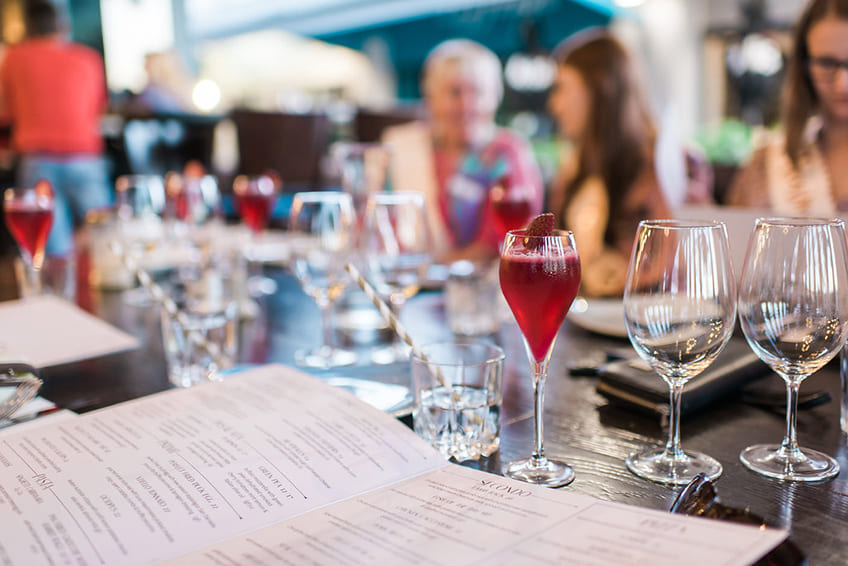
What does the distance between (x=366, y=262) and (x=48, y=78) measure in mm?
3143

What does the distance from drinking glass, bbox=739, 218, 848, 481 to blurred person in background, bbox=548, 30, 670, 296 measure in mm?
1376

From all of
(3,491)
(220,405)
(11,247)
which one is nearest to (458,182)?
(220,405)

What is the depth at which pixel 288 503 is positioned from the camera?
1.91 ft

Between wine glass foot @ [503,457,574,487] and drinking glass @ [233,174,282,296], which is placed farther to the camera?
drinking glass @ [233,174,282,296]

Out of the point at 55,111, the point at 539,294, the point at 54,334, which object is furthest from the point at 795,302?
the point at 55,111

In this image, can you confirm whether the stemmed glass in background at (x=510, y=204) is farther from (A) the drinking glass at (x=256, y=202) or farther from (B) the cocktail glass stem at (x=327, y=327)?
(A) the drinking glass at (x=256, y=202)

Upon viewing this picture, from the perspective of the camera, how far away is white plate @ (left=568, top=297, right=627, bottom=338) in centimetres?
116

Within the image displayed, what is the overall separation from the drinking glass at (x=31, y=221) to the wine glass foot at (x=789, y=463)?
1.23 m

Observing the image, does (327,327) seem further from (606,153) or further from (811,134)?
(811,134)

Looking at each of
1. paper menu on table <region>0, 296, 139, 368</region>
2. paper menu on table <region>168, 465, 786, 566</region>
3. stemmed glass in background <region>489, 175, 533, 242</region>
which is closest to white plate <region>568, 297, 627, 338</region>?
stemmed glass in background <region>489, 175, 533, 242</region>

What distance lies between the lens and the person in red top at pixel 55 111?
352cm

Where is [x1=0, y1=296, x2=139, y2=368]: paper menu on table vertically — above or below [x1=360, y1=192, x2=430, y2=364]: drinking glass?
below

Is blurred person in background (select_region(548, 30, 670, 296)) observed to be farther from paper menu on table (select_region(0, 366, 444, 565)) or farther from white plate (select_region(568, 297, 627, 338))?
paper menu on table (select_region(0, 366, 444, 565))

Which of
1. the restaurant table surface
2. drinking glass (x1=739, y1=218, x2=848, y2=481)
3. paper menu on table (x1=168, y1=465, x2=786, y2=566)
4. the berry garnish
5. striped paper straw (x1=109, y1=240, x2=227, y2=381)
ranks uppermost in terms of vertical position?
the berry garnish
